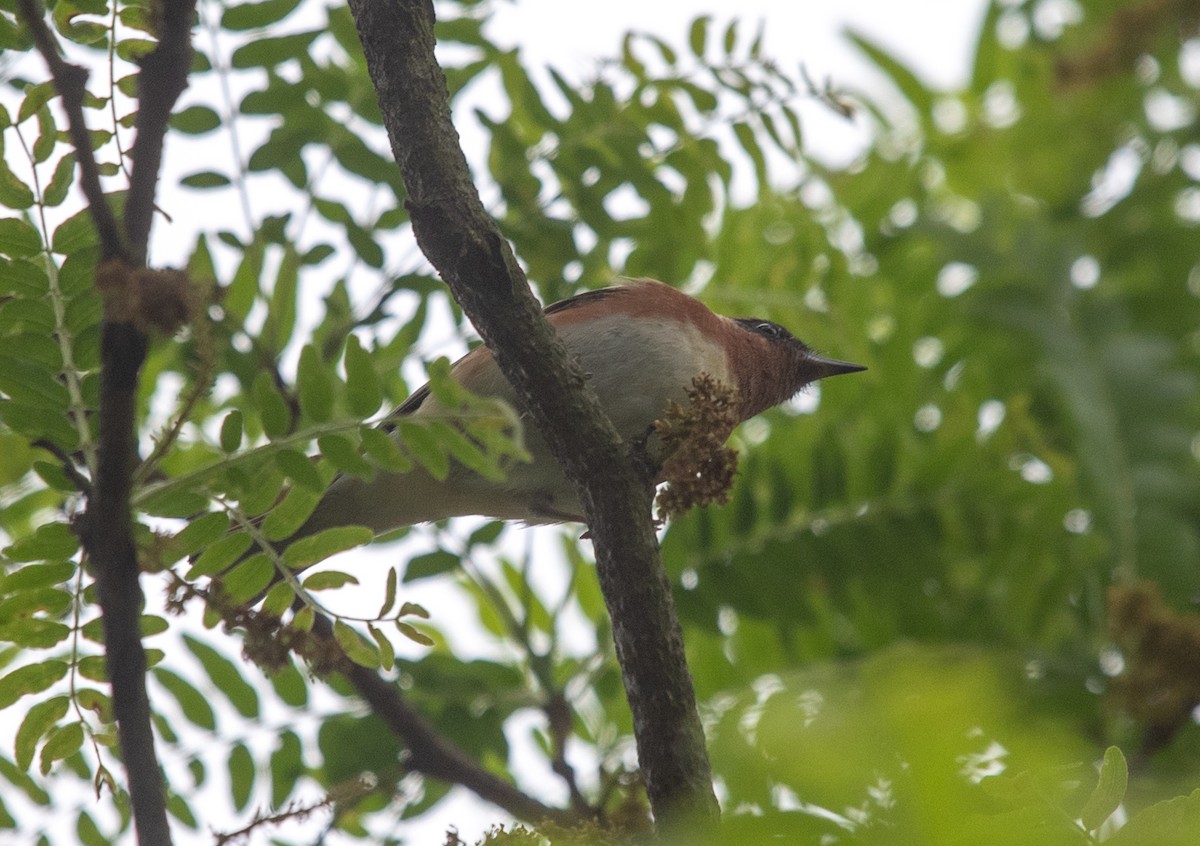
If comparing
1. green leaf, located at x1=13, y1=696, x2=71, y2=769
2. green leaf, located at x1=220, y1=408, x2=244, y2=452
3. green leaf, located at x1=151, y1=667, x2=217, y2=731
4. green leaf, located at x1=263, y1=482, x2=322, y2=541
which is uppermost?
green leaf, located at x1=220, y1=408, x2=244, y2=452

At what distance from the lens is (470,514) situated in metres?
4.94

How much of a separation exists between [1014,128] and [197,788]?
5.36m

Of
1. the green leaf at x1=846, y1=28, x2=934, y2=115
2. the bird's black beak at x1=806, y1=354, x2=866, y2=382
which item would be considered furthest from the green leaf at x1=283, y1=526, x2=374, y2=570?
the green leaf at x1=846, y1=28, x2=934, y2=115

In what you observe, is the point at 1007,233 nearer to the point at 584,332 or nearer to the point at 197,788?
the point at 584,332

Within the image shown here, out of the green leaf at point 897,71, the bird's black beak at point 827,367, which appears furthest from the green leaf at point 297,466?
the green leaf at point 897,71

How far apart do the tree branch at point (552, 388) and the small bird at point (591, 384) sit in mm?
1140

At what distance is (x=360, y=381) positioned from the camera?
3.06m

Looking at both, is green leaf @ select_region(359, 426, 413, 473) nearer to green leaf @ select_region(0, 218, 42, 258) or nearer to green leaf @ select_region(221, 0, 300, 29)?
green leaf @ select_region(0, 218, 42, 258)

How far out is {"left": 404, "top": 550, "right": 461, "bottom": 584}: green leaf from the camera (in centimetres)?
503

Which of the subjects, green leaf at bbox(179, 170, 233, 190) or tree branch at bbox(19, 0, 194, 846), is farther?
green leaf at bbox(179, 170, 233, 190)

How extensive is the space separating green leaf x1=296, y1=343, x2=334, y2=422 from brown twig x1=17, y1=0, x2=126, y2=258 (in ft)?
2.84

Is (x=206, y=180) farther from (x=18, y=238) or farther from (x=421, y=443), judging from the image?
(x=421, y=443)

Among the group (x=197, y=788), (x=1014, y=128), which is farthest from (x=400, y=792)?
(x=1014, y=128)

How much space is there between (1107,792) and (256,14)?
3.75 metres
